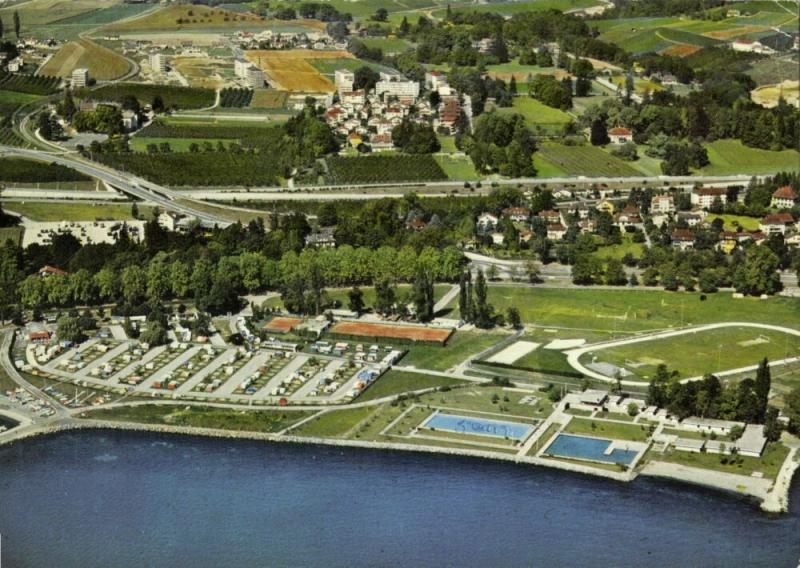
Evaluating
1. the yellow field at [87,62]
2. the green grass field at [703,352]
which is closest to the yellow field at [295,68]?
the yellow field at [87,62]

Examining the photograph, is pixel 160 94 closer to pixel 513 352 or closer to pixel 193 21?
pixel 193 21

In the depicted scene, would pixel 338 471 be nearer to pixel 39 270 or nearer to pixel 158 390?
pixel 158 390

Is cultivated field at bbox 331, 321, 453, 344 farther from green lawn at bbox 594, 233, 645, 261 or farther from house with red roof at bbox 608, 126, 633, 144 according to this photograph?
house with red roof at bbox 608, 126, 633, 144

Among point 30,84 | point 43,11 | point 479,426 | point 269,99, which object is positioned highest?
point 43,11

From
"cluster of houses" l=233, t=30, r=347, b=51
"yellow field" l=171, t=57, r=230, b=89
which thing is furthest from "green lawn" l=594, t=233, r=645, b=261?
"cluster of houses" l=233, t=30, r=347, b=51

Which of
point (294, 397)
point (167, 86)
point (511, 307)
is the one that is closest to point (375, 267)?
point (511, 307)

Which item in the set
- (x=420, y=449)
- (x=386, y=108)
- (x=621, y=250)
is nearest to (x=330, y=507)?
(x=420, y=449)

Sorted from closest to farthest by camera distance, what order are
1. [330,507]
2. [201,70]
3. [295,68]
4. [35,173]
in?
[330,507] → [35,173] → [201,70] → [295,68]
